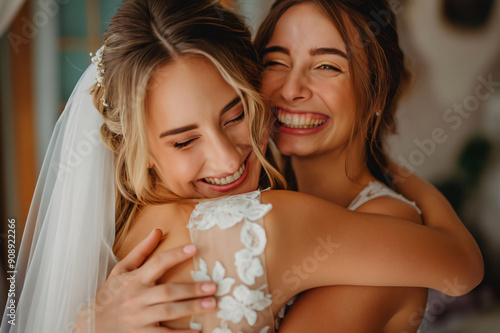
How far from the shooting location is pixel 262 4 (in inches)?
54.6

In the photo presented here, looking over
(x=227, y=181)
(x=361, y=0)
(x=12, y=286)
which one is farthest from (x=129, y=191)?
(x=361, y=0)

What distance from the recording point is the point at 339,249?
81cm

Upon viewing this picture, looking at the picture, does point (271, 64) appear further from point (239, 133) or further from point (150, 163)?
point (150, 163)

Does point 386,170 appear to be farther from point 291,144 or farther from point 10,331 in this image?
point 10,331

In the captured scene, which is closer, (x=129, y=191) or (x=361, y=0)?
(x=129, y=191)

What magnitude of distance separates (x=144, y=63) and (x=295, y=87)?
467 millimetres

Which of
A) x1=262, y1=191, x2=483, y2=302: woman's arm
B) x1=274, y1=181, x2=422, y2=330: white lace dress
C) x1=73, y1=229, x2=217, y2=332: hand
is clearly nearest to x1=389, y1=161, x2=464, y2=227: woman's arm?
x1=274, y1=181, x2=422, y2=330: white lace dress

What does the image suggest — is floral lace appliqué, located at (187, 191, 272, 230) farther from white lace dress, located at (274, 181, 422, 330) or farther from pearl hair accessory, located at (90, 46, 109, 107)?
white lace dress, located at (274, 181, 422, 330)

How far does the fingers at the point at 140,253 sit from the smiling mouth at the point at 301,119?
0.60 metres

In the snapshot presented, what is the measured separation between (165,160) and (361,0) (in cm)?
77

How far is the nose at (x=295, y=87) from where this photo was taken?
1202 mm

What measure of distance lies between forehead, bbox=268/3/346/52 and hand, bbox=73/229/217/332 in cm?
72

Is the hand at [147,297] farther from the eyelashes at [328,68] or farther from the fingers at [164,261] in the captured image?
the eyelashes at [328,68]

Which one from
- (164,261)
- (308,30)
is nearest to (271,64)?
(308,30)
